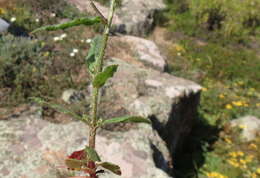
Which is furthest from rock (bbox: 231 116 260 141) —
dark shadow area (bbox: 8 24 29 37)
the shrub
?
the shrub

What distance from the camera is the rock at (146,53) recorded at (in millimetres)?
4777

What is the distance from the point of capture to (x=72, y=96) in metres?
3.19

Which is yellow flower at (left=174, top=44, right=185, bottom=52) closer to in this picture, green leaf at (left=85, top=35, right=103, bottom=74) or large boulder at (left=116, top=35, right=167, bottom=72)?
large boulder at (left=116, top=35, right=167, bottom=72)

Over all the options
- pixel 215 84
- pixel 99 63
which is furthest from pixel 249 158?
pixel 99 63

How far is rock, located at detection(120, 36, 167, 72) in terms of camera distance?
478 centimetres

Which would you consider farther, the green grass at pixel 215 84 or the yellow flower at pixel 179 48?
the yellow flower at pixel 179 48

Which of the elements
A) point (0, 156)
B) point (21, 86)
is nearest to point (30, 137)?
point (0, 156)

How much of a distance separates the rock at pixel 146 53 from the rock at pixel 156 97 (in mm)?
525

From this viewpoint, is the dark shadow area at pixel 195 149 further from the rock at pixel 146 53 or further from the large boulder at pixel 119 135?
the rock at pixel 146 53

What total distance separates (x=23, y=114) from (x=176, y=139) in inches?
86.1

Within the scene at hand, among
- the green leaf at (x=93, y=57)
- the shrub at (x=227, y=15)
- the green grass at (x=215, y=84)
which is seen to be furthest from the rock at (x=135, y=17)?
the green leaf at (x=93, y=57)

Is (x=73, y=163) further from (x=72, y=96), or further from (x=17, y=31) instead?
(x=17, y=31)

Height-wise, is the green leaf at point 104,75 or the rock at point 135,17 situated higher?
the green leaf at point 104,75

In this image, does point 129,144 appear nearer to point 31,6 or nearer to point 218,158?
point 218,158
